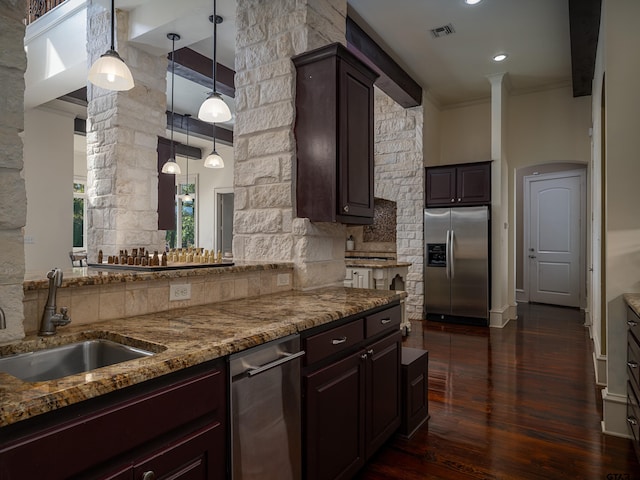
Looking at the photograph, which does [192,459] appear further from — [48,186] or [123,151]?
[48,186]

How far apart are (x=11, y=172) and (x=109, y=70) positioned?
1.47m

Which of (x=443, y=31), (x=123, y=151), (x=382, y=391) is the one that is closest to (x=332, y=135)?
(x=382, y=391)

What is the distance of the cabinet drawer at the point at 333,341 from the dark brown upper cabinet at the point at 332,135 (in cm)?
71

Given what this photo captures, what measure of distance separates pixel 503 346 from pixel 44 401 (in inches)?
182

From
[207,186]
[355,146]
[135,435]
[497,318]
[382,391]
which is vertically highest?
[207,186]

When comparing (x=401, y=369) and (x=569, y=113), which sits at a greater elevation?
(x=569, y=113)

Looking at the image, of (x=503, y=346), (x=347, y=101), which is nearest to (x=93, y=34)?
(x=347, y=101)

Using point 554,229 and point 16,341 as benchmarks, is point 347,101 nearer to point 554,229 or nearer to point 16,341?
point 16,341

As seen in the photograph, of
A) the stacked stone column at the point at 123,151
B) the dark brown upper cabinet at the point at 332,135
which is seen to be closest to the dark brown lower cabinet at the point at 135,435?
the dark brown upper cabinet at the point at 332,135

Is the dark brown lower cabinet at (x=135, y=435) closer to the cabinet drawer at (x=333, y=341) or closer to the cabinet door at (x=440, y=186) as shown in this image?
the cabinet drawer at (x=333, y=341)

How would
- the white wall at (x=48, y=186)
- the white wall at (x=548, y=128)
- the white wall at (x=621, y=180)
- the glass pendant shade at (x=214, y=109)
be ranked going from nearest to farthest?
the white wall at (x=621, y=180) → the glass pendant shade at (x=214, y=109) → the white wall at (x=548, y=128) → the white wall at (x=48, y=186)

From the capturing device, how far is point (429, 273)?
234 inches

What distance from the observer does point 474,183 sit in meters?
5.64

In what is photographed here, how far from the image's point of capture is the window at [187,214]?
10.1 meters
